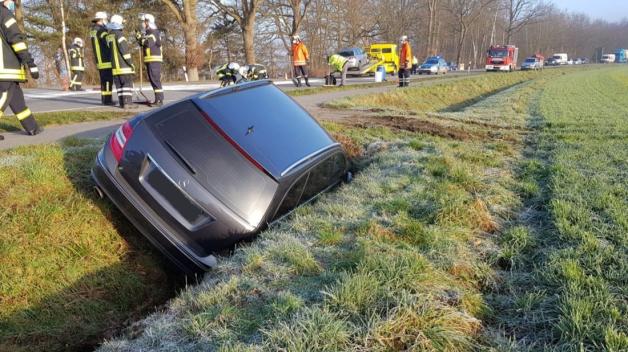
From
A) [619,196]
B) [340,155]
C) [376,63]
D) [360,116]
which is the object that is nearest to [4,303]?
[340,155]

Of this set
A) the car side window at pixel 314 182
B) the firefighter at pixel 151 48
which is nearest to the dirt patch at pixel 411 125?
the car side window at pixel 314 182

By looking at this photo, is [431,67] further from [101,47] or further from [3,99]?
[3,99]

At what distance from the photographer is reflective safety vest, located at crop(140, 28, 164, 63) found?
9586mm

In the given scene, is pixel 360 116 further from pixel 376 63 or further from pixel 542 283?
pixel 376 63

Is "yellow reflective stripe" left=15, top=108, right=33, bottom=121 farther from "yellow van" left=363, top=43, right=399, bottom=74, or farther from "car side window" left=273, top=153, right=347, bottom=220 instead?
"yellow van" left=363, top=43, right=399, bottom=74

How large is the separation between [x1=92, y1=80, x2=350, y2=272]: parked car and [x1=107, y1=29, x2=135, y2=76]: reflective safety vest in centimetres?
629

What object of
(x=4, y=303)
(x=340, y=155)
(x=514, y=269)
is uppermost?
(x=340, y=155)

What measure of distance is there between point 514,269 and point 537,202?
151 cm

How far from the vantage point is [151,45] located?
9.59 m

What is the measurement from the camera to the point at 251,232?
10.9 feet

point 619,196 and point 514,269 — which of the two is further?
point 619,196

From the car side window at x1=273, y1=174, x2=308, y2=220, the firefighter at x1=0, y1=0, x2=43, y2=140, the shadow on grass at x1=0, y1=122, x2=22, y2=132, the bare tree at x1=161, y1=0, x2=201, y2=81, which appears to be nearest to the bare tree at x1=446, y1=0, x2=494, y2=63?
the bare tree at x1=161, y1=0, x2=201, y2=81

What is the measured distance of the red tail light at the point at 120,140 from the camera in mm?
3613

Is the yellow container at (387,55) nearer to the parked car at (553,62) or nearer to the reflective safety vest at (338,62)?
the reflective safety vest at (338,62)
